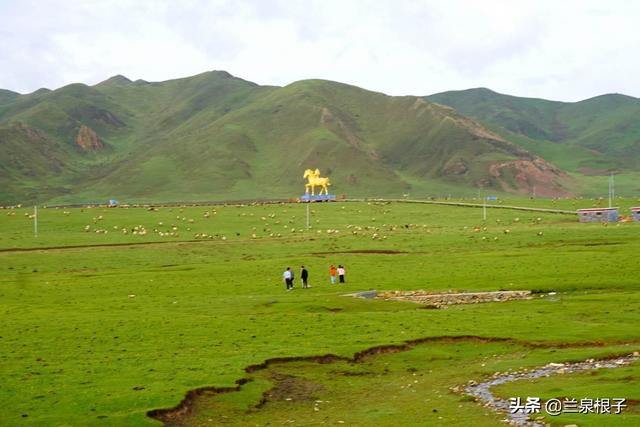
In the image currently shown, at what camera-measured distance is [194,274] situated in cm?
9212

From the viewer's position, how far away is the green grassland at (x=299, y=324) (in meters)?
A: 37.8

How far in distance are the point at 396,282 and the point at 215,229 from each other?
7284 centimetres

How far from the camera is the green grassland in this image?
124 ft

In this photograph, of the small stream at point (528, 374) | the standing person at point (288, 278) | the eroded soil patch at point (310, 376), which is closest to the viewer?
the small stream at point (528, 374)

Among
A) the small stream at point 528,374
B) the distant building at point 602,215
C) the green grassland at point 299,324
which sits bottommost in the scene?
the small stream at point 528,374

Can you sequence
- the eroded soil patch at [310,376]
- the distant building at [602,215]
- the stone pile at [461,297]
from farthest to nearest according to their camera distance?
1. the distant building at [602,215]
2. the stone pile at [461,297]
3. the eroded soil patch at [310,376]

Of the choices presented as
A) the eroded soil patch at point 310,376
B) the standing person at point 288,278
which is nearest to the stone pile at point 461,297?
the standing person at point 288,278

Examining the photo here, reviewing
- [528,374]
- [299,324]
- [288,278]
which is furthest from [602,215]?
[528,374]

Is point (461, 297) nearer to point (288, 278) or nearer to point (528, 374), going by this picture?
point (288, 278)

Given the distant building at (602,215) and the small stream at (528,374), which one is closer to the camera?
the small stream at (528,374)

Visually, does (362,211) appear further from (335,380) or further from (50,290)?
(335,380)

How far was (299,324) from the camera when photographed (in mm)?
57125

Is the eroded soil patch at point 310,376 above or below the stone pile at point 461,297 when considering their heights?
below

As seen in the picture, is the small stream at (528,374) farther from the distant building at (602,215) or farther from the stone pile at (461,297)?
the distant building at (602,215)
